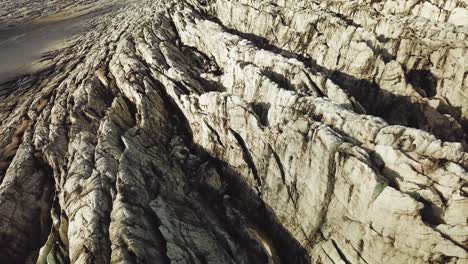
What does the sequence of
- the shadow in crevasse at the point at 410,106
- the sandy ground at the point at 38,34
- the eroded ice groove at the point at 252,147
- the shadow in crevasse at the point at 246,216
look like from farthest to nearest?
the sandy ground at the point at 38,34 < the shadow in crevasse at the point at 410,106 < the shadow in crevasse at the point at 246,216 < the eroded ice groove at the point at 252,147

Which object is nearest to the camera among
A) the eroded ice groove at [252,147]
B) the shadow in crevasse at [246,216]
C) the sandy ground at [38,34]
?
the eroded ice groove at [252,147]

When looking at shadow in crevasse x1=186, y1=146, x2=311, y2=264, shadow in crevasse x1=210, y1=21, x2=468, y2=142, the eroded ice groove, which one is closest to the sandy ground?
the eroded ice groove

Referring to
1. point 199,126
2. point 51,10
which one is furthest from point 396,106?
point 51,10

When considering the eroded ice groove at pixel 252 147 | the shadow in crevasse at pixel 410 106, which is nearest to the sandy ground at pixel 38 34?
the eroded ice groove at pixel 252 147

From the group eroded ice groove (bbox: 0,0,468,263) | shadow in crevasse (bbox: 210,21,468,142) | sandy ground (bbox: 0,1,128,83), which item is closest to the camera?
eroded ice groove (bbox: 0,0,468,263)

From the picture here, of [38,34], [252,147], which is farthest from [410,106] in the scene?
[38,34]

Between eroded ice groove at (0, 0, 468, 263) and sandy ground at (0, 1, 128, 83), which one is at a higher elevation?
eroded ice groove at (0, 0, 468, 263)

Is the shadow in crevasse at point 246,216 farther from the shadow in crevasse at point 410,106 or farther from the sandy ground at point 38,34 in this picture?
the sandy ground at point 38,34

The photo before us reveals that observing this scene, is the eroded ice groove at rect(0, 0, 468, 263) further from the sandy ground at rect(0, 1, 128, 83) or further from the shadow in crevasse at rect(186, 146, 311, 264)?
the sandy ground at rect(0, 1, 128, 83)
